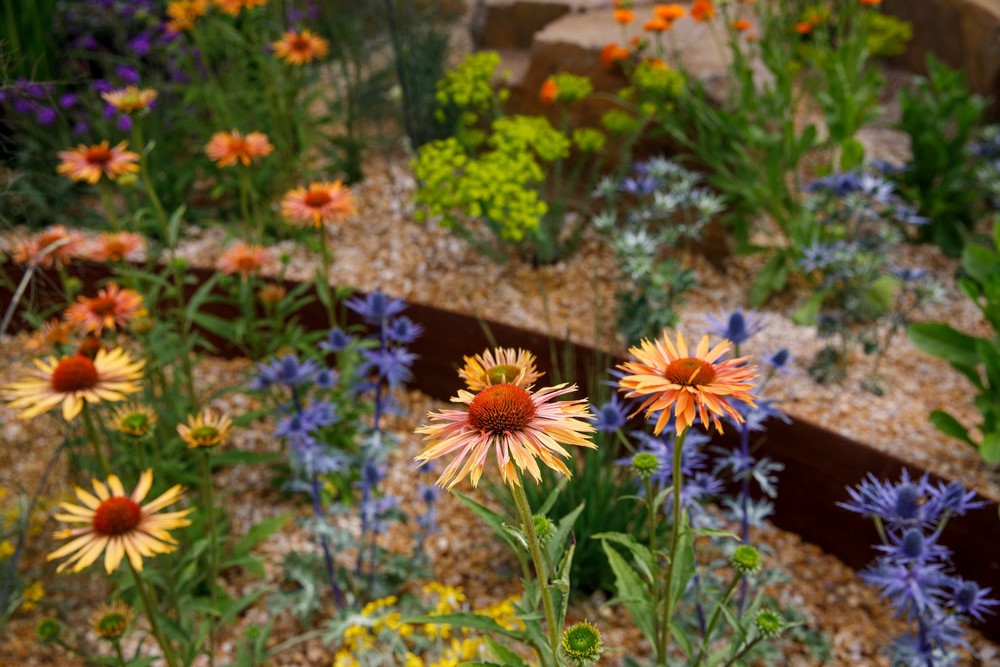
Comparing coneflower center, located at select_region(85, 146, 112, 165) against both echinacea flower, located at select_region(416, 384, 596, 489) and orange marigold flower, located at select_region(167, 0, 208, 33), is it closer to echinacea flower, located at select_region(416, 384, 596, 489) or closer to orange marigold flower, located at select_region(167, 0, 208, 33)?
orange marigold flower, located at select_region(167, 0, 208, 33)

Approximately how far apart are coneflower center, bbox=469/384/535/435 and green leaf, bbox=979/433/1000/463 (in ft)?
5.36

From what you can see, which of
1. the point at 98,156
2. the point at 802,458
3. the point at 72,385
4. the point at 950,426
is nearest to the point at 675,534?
the point at 72,385

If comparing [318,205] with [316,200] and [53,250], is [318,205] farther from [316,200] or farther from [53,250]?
[53,250]

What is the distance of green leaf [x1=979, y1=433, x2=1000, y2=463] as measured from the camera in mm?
2010

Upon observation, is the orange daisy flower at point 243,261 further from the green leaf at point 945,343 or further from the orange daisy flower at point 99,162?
the green leaf at point 945,343

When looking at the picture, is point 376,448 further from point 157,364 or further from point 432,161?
point 432,161

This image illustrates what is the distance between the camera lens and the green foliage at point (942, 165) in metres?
3.21

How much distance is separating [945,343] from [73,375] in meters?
2.17

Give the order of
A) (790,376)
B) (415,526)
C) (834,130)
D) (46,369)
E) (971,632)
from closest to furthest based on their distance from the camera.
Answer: (46,369) < (971,632) < (415,526) < (790,376) < (834,130)

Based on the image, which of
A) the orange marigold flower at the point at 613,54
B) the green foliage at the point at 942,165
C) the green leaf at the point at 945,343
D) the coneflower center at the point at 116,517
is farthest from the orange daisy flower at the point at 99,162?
the green foliage at the point at 942,165

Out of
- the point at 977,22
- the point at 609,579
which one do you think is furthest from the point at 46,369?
the point at 977,22

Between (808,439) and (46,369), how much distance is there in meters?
1.81

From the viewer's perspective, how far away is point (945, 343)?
229cm

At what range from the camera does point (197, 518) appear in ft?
6.89
